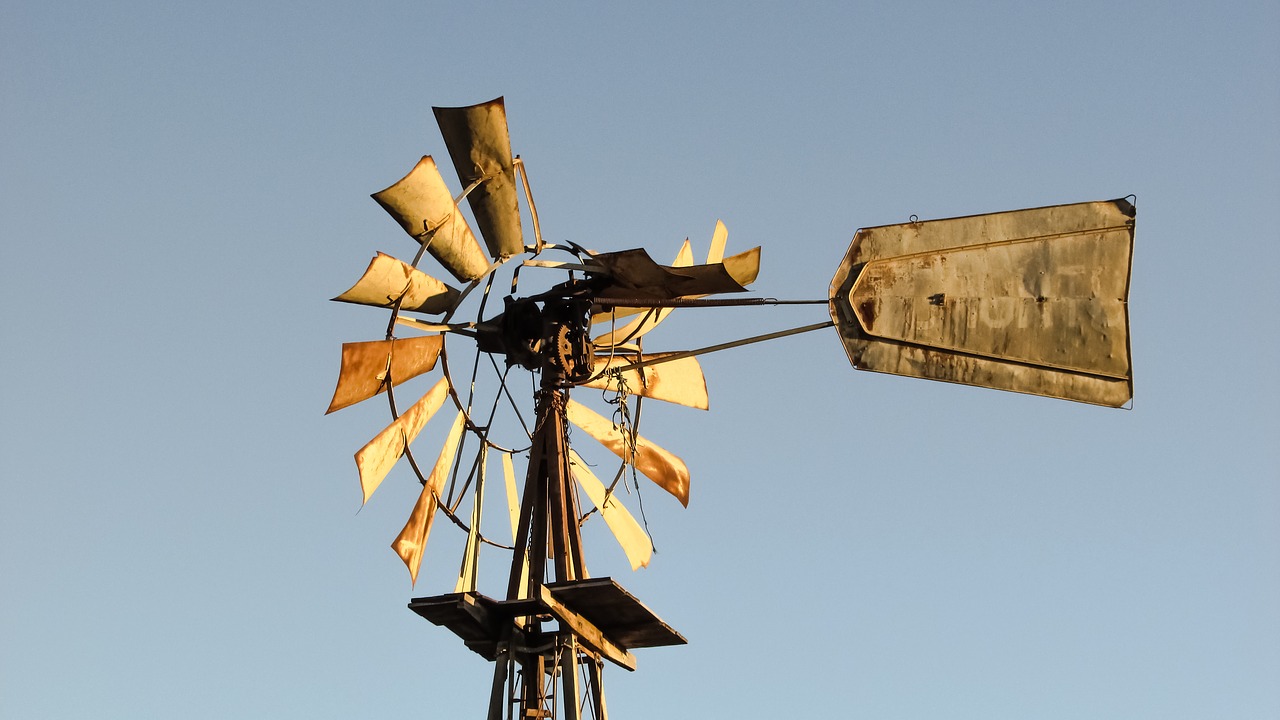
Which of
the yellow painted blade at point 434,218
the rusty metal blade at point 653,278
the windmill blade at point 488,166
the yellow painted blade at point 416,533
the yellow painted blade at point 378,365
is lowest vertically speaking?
the yellow painted blade at point 416,533

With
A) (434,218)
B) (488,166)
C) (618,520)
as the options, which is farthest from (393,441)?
(618,520)

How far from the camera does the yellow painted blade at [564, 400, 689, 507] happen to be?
33.8 ft

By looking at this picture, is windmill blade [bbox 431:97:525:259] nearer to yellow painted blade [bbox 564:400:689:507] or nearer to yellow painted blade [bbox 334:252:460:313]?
yellow painted blade [bbox 334:252:460:313]

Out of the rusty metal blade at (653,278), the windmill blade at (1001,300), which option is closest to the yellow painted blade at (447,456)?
the rusty metal blade at (653,278)

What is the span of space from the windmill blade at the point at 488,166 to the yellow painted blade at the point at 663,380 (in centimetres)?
107

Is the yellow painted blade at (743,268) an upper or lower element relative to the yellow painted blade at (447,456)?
upper

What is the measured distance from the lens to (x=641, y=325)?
9.72 metres

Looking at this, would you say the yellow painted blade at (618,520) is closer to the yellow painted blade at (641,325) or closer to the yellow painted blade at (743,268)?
the yellow painted blade at (641,325)

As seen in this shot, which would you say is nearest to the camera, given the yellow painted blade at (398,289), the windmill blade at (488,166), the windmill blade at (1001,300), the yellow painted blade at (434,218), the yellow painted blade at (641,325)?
the yellow painted blade at (398,289)

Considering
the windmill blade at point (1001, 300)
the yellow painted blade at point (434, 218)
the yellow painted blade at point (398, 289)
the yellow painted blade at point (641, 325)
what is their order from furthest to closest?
the yellow painted blade at point (641, 325) → the windmill blade at point (1001, 300) → the yellow painted blade at point (434, 218) → the yellow painted blade at point (398, 289)

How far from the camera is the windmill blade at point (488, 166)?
8820 millimetres

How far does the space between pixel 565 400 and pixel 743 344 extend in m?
1.23

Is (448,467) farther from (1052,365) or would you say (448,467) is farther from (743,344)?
(1052,365)

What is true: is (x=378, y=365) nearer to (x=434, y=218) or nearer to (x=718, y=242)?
(x=434, y=218)
